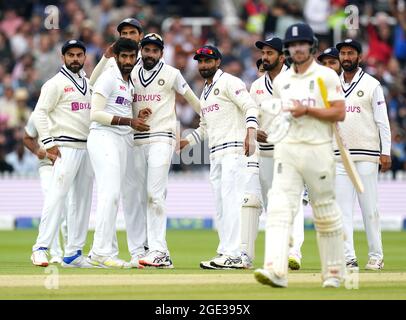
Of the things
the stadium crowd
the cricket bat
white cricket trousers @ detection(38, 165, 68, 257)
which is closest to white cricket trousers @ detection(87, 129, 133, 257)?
white cricket trousers @ detection(38, 165, 68, 257)

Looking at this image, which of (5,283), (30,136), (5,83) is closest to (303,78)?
(5,283)

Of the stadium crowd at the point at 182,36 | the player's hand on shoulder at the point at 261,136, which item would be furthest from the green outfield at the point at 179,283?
the stadium crowd at the point at 182,36

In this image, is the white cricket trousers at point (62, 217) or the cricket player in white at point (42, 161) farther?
the cricket player in white at point (42, 161)

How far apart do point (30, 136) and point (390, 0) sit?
11285mm

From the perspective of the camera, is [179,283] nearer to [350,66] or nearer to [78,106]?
[78,106]

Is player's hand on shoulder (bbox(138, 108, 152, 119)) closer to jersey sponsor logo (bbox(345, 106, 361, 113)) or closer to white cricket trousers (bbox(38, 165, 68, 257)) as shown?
white cricket trousers (bbox(38, 165, 68, 257))

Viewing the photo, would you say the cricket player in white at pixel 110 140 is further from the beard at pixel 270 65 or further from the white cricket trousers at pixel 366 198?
the white cricket trousers at pixel 366 198

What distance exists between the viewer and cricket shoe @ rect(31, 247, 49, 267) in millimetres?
11641

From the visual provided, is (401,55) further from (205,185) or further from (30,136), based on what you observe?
(30,136)

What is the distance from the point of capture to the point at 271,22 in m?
21.9

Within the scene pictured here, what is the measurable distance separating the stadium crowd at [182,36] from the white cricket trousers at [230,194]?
8488 millimetres

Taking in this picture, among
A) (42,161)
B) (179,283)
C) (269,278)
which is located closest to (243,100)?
(179,283)

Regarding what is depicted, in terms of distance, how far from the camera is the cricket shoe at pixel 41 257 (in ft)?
38.2

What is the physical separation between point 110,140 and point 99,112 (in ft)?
0.96
